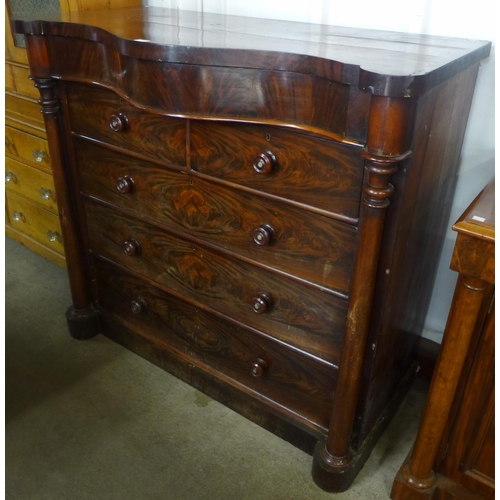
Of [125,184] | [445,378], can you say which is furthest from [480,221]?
[125,184]

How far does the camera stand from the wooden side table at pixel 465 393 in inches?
39.2

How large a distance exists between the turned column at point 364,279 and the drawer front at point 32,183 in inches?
59.6

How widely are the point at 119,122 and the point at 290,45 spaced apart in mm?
520

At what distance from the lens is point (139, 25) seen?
1.40 meters

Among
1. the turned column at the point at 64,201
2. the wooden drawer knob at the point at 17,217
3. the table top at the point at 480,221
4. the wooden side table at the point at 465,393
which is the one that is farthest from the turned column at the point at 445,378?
the wooden drawer knob at the point at 17,217

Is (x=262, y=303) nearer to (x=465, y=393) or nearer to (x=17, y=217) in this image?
(x=465, y=393)

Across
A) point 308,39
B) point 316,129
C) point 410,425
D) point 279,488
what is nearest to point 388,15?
point 308,39

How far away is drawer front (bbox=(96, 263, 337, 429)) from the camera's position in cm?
140

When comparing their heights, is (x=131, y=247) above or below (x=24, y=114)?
below

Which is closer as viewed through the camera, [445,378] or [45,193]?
[445,378]

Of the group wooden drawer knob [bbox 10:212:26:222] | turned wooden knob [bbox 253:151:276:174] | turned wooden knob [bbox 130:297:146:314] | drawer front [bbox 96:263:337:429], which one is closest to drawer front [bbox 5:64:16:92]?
wooden drawer knob [bbox 10:212:26:222]

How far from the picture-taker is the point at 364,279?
111 centimetres

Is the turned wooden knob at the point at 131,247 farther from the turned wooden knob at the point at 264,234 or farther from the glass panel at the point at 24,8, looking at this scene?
the glass panel at the point at 24,8

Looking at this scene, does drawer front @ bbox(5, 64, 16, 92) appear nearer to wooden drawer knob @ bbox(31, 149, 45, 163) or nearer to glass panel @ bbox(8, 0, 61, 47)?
glass panel @ bbox(8, 0, 61, 47)
